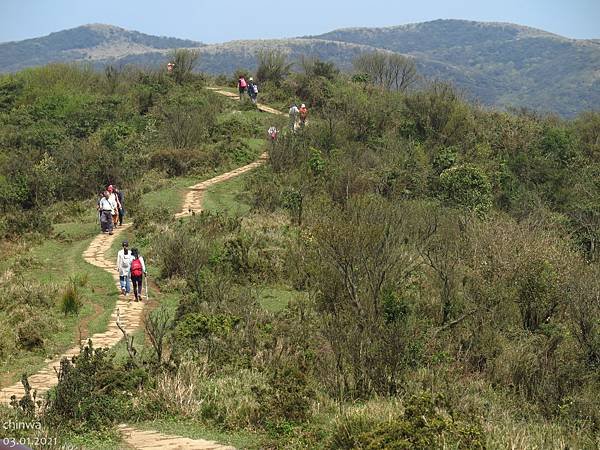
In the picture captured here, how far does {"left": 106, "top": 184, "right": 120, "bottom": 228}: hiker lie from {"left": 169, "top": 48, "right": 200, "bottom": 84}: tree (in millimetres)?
23634

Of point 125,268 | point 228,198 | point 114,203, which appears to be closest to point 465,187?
point 228,198

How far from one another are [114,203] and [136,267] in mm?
6894

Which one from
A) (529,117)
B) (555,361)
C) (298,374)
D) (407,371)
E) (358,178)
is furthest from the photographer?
(529,117)

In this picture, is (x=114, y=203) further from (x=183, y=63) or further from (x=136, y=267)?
(x=183, y=63)

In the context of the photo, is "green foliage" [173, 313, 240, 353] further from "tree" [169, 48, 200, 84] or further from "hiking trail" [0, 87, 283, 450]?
"tree" [169, 48, 200, 84]

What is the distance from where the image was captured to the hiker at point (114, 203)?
2159cm

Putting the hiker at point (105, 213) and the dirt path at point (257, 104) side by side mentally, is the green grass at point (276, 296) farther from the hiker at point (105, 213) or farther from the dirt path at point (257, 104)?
the dirt path at point (257, 104)

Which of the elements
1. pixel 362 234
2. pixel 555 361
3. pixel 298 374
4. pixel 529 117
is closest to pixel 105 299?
pixel 362 234

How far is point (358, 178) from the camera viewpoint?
26.3m

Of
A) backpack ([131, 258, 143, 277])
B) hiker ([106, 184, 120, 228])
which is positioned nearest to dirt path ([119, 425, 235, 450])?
backpack ([131, 258, 143, 277])

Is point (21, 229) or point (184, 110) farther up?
point (184, 110)

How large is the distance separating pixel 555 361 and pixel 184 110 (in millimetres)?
26896

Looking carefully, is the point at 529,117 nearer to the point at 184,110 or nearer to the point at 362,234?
the point at 184,110

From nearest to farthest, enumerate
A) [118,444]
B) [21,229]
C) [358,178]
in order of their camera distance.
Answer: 1. [118,444]
2. [21,229]
3. [358,178]
